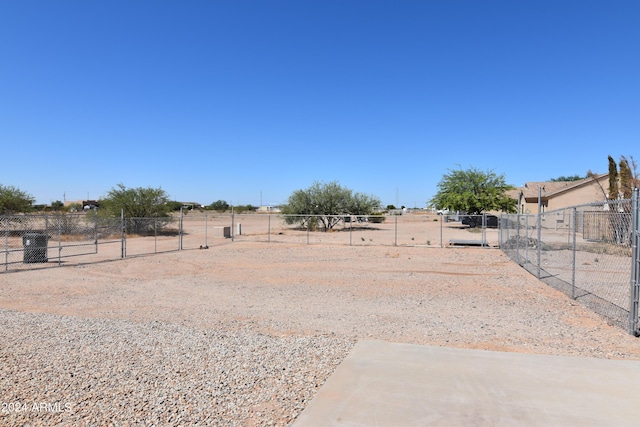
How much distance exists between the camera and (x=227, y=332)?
728 cm

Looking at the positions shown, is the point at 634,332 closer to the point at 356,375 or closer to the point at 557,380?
the point at 557,380

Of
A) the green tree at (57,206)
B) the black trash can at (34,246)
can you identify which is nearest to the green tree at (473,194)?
the black trash can at (34,246)

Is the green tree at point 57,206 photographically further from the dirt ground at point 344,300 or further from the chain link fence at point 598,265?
the chain link fence at point 598,265

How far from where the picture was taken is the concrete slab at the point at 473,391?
13.2 feet

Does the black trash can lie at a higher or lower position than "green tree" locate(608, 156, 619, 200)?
lower

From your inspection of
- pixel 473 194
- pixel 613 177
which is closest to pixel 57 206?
pixel 473 194

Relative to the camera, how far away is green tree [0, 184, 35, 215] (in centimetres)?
3562

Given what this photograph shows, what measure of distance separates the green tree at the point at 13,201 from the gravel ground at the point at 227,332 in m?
25.3

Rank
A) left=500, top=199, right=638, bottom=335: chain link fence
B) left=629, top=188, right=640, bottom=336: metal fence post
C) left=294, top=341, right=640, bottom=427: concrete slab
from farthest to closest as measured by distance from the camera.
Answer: left=500, top=199, right=638, bottom=335: chain link fence → left=629, top=188, right=640, bottom=336: metal fence post → left=294, top=341, right=640, bottom=427: concrete slab

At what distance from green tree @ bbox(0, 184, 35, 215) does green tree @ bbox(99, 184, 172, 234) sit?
5754 millimetres

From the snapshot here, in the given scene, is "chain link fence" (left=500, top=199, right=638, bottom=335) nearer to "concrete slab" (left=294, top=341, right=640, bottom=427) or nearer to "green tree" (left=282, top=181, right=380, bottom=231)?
"concrete slab" (left=294, top=341, right=640, bottom=427)

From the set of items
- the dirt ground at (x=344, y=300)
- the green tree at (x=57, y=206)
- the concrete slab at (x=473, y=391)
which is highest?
the green tree at (x=57, y=206)

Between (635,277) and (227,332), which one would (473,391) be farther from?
(635,277)

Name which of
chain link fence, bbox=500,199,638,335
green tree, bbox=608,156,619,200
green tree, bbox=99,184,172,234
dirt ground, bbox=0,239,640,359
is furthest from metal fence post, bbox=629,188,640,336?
green tree, bbox=99,184,172,234
